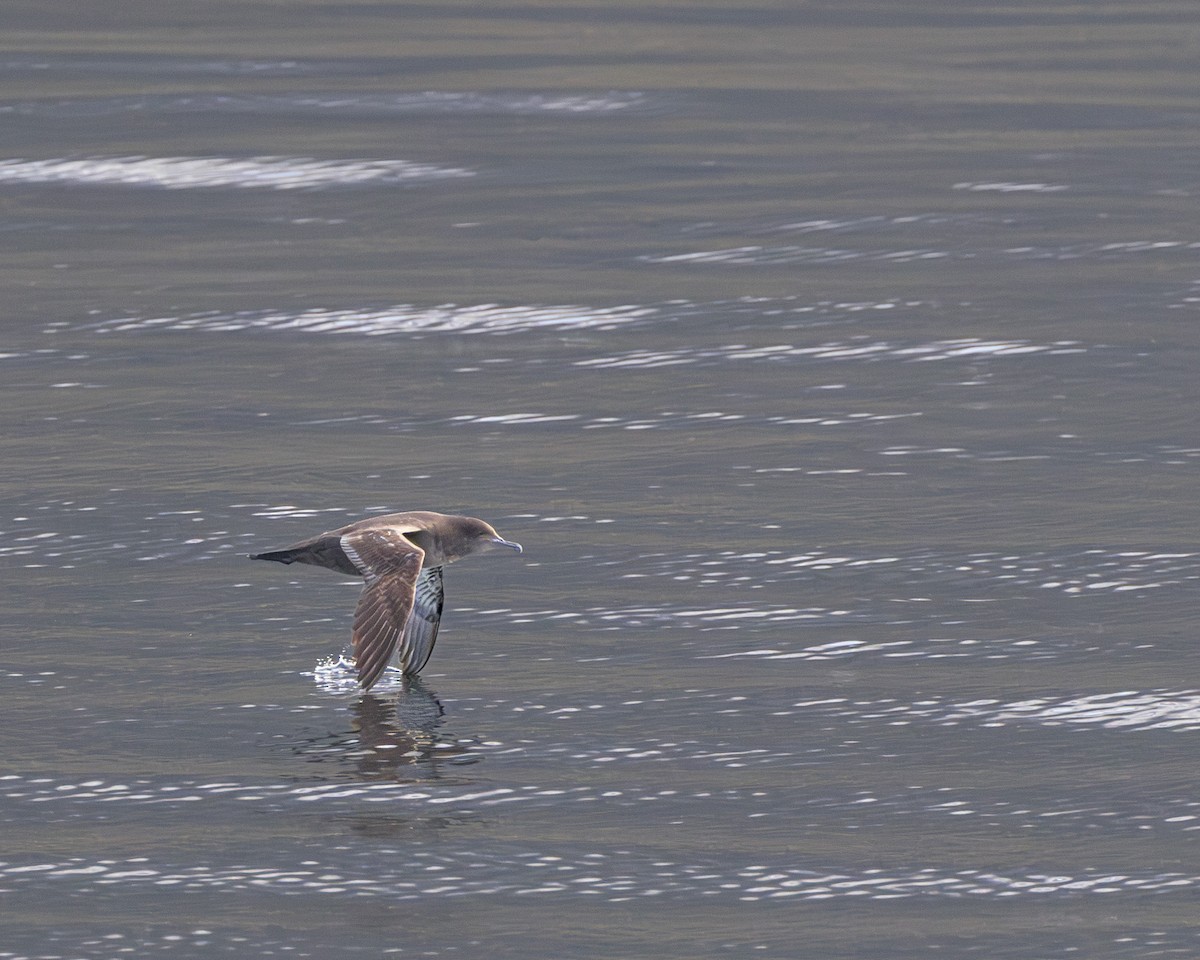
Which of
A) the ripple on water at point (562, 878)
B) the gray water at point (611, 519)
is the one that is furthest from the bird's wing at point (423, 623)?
the ripple on water at point (562, 878)

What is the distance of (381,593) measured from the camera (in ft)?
24.3

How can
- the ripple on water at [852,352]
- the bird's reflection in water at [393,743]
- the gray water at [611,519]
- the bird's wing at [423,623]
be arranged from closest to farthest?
the gray water at [611,519] → the bird's reflection in water at [393,743] → the bird's wing at [423,623] → the ripple on water at [852,352]

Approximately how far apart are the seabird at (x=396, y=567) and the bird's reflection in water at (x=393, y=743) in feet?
0.44

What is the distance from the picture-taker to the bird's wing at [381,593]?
7.25 metres

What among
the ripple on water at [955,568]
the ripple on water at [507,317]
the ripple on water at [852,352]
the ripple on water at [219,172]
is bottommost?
the ripple on water at [955,568]

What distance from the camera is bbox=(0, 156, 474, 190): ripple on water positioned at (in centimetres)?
1594

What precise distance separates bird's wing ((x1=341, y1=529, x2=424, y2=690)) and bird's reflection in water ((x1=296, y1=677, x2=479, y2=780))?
12 cm

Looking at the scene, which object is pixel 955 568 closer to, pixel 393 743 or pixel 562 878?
pixel 393 743

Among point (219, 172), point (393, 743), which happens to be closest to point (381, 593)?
point (393, 743)

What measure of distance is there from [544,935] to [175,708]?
190 cm

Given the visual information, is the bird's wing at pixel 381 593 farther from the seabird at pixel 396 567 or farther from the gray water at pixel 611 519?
the gray water at pixel 611 519

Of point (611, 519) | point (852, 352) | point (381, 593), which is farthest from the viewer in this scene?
point (852, 352)

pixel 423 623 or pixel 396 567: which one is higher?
pixel 396 567

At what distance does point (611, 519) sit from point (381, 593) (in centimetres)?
191
